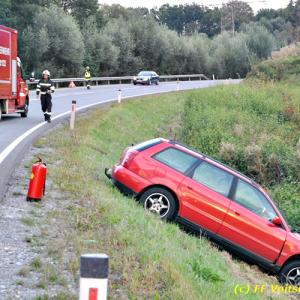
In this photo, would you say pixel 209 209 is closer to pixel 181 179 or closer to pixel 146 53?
pixel 181 179

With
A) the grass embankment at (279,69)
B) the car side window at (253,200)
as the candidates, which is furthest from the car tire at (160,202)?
the grass embankment at (279,69)

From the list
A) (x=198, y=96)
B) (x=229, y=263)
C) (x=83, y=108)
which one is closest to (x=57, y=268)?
(x=229, y=263)

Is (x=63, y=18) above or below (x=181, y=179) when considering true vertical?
above

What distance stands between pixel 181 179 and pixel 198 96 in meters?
20.5

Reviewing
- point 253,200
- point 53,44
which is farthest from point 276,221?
point 53,44

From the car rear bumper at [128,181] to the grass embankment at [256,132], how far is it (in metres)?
5.59

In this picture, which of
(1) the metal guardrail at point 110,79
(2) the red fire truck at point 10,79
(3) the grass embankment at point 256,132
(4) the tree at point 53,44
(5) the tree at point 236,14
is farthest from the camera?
(5) the tree at point 236,14

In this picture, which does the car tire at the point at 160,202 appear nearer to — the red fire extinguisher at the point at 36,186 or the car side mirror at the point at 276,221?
the car side mirror at the point at 276,221

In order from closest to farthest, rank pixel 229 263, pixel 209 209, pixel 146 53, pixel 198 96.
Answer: pixel 229 263
pixel 209 209
pixel 198 96
pixel 146 53

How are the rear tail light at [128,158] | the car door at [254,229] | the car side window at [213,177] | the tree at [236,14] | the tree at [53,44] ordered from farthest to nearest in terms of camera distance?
the tree at [236,14]
the tree at [53,44]
the rear tail light at [128,158]
the car side window at [213,177]
the car door at [254,229]

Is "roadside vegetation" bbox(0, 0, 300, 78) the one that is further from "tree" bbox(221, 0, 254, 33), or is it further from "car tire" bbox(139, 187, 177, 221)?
"car tire" bbox(139, 187, 177, 221)

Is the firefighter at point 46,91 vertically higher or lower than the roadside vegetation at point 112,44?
lower

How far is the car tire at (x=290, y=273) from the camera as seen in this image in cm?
1016

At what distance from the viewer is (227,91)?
103ft
